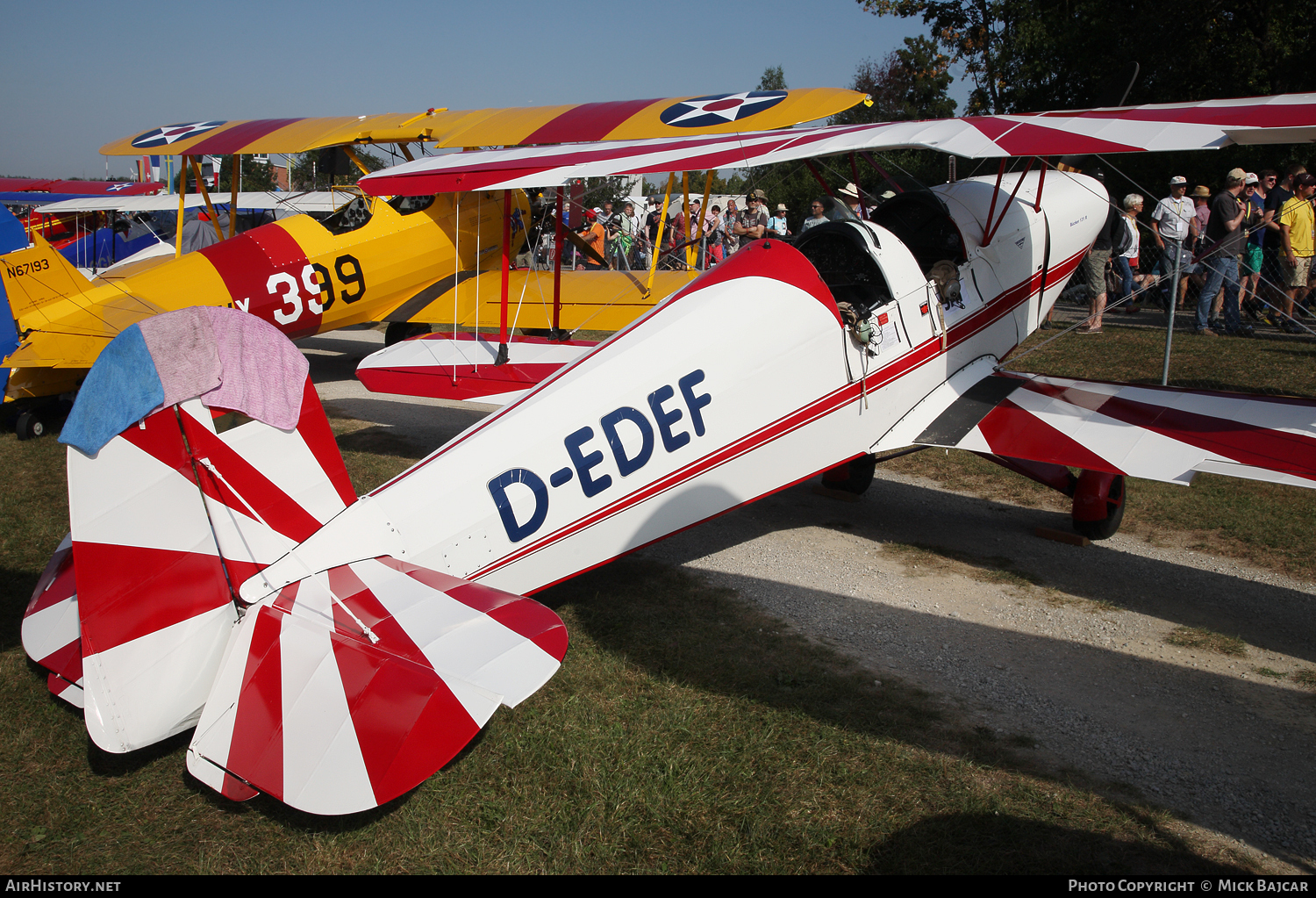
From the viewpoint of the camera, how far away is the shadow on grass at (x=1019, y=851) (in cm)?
247

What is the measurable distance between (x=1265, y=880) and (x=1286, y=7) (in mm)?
19733

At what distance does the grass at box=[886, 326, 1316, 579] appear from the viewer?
5238mm

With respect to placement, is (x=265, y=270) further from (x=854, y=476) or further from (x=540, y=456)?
(x=540, y=456)

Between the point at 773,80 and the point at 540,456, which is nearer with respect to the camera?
the point at 540,456

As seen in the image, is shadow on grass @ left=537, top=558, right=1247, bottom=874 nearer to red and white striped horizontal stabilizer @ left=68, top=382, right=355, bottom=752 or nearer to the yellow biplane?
red and white striped horizontal stabilizer @ left=68, top=382, right=355, bottom=752

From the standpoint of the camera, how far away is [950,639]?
397 centimetres

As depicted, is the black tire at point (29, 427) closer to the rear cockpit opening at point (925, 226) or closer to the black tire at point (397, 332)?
the black tire at point (397, 332)

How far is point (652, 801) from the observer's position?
2773 millimetres

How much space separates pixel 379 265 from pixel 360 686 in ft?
24.7

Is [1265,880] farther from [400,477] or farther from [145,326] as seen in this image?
[145,326]

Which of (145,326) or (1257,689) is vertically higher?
(145,326)

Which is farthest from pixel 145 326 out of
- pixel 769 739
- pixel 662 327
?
pixel 769 739

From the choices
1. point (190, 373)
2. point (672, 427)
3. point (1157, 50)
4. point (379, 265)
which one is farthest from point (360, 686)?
point (1157, 50)

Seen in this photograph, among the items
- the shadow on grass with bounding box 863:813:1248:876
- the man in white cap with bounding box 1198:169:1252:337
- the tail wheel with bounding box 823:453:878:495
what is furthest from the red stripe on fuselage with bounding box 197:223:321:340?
the man in white cap with bounding box 1198:169:1252:337
